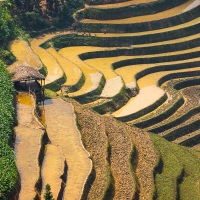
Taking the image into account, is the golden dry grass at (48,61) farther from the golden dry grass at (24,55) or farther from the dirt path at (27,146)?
the dirt path at (27,146)

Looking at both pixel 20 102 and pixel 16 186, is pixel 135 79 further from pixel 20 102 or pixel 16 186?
pixel 16 186

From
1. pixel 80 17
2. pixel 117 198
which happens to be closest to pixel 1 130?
pixel 117 198

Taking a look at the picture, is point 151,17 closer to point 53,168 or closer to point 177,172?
point 177,172

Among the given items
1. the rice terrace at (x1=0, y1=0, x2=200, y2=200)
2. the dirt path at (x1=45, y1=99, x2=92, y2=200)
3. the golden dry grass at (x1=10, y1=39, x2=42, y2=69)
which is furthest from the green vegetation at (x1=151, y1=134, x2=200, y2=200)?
the golden dry grass at (x1=10, y1=39, x2=42, y2=69)

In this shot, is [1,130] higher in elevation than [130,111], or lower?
higher

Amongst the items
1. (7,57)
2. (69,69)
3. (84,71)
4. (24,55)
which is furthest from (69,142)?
(84,71)

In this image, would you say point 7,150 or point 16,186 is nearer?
point 16,186

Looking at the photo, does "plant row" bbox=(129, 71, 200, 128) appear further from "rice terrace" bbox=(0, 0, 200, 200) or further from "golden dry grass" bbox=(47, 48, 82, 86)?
"golden dry grass" bbox=(47, 48, 82, 86)
